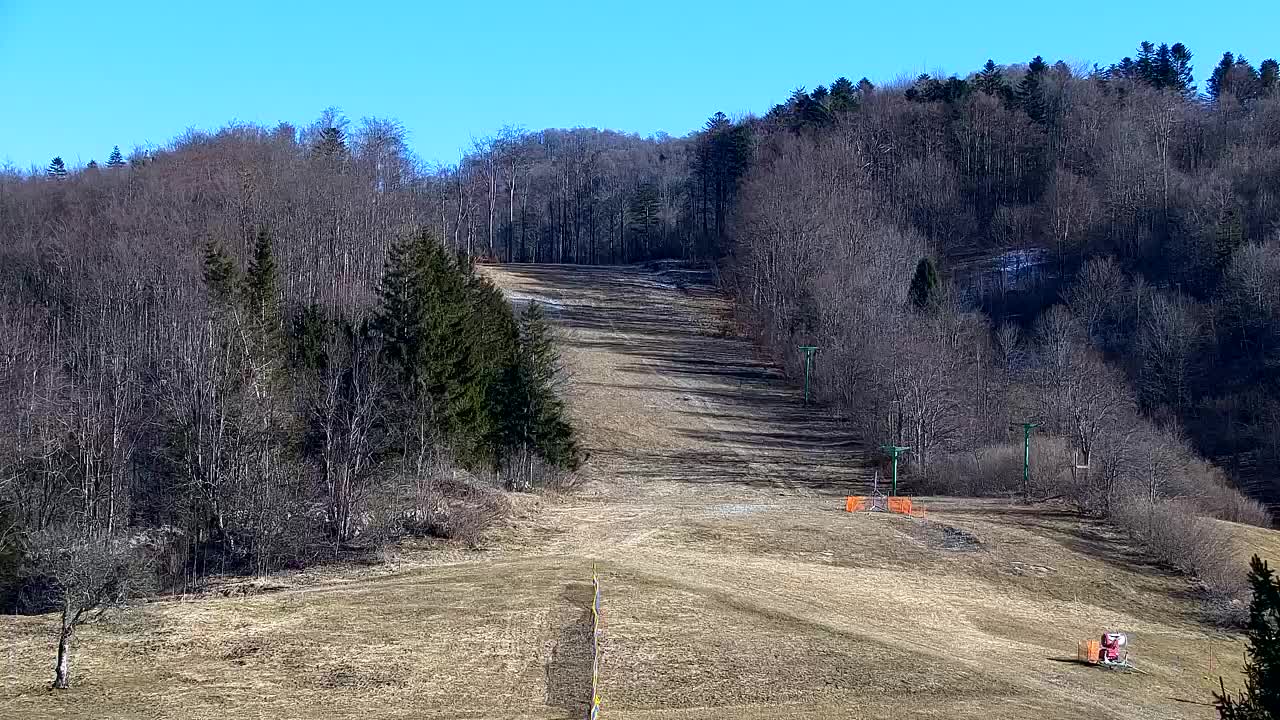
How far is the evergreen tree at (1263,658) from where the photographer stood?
889 centimetres

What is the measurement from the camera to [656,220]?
122125 mm

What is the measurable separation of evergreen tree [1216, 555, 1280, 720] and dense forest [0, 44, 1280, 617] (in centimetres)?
2167

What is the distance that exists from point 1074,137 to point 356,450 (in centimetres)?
8371

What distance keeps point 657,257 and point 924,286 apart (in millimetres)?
52743

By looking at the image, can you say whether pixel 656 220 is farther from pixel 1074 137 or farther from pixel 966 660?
pixel 966 660

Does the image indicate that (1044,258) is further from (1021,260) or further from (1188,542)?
(1188,542)

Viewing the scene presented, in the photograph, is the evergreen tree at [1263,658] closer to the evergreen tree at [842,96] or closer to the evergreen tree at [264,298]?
the evergreen tree at [264,298]

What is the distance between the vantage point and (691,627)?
24766mm

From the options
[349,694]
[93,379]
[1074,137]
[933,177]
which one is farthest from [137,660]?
[1074,137]

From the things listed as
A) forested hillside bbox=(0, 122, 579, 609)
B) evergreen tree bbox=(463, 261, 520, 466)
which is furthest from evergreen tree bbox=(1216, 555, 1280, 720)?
evergreen tree bbox=(463, 261, 520, 466)

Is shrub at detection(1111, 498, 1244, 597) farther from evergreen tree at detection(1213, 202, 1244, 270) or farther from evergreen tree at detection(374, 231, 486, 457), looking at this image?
Result: evergreen tree at detection(1213, 202, 1244, 270)

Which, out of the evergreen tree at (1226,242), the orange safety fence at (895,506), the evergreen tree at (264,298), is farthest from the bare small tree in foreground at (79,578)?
the evergreen tree at (1226,242)

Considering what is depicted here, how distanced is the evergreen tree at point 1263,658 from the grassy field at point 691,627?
10598 mm

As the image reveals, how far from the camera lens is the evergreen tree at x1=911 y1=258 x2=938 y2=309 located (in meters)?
69.1
